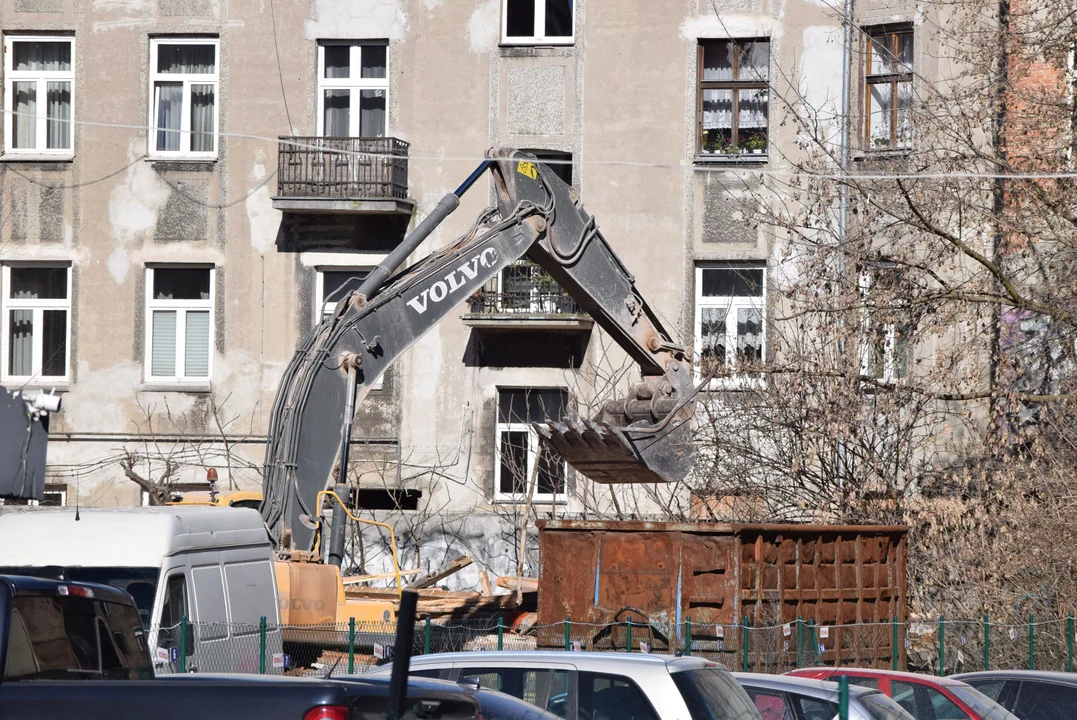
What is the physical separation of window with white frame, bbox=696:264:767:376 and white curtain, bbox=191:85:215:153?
30.8 ft

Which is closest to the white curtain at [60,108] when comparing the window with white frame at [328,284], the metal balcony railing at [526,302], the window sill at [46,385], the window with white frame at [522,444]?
the window sill at [46,385]

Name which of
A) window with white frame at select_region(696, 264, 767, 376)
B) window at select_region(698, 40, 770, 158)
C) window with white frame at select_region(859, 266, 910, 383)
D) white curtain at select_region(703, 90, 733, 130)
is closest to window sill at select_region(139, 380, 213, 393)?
window with white frame at select_region(696, 264, 767, 376)

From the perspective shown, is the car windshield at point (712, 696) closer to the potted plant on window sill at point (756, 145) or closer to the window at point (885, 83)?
Result: the window at point (885, 83)


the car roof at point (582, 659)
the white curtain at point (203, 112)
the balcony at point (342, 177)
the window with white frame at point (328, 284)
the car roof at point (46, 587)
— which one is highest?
the white curtain at point (203, 112)

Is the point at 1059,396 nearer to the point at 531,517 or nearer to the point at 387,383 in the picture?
the point at 531,517

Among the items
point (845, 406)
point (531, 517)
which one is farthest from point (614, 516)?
point (845, 406)

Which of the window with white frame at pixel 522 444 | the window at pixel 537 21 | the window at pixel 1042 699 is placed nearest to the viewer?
the window at pixel 1042 699

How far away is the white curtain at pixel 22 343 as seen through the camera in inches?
1142

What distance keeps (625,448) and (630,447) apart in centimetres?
5

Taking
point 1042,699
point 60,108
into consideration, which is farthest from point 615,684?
point 60,108

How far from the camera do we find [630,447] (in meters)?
16.0

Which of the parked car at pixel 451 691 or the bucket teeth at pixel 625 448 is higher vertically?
the bucket teeth at pixel 625 448

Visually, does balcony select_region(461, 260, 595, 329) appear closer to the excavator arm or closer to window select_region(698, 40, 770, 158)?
window select_region(698, 40, 770, 158)

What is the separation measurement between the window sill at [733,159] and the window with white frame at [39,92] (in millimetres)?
11696
